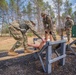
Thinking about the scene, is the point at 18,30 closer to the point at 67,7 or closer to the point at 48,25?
the point at 48,25

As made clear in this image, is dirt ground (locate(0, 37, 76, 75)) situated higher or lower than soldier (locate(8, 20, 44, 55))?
lower

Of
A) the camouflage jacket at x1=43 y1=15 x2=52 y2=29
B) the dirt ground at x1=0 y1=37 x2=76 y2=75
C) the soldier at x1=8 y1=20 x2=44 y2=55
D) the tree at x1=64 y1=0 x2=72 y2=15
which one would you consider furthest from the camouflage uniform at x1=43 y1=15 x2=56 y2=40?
the tree at x1=64 y1=0 x2=72 y2=15

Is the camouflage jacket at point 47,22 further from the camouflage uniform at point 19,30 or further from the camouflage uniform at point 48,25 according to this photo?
the camouflage uniform at point 19,30

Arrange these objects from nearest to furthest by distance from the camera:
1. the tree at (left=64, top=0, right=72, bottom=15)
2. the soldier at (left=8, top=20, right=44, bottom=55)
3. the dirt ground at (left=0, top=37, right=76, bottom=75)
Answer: the dirt ground at (left=0, top=37, right=76, bottom=75) < the soldier at (left=8, top=20, right=44, bottom=55) < the tree at (left=64, top=0, right=72, bottom=15)

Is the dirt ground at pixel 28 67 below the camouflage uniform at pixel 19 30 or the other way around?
below

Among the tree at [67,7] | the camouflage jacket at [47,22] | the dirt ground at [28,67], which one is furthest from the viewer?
the tree at [67,7]

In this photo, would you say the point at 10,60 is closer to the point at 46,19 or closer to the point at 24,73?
the point at 24,73

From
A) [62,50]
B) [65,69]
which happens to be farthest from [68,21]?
[65,69]

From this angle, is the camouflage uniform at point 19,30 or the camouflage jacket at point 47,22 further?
the camouflage jacket at point 47,22

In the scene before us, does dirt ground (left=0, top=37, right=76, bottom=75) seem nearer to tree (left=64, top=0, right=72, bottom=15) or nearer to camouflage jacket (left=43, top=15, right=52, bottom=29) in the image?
camouflage jacket (left=43, top=15, right=52, bottom=29)

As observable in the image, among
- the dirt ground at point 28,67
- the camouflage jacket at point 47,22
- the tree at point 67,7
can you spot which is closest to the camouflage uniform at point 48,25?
the camouflage jacket at point 47,22

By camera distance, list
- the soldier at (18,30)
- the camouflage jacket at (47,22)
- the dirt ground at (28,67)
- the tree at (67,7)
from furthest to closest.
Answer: the tree at (67,7) < the camouflage jacket at (47,22) < the soldier at (18,30) < the dirt ground at (28,67)

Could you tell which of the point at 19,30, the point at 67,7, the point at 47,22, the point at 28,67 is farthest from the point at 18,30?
the point at 67,7

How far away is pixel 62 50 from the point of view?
5.19 metres
